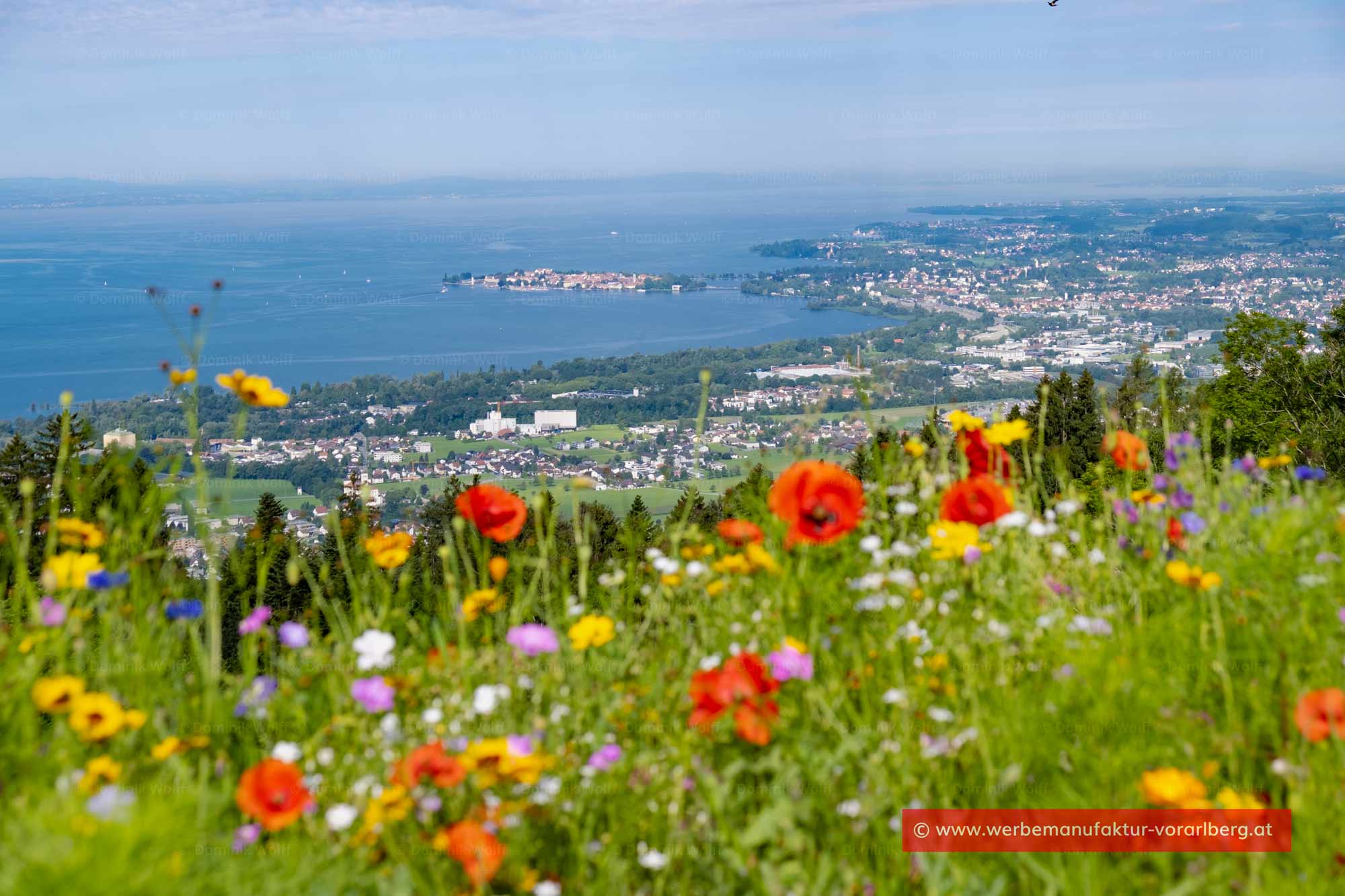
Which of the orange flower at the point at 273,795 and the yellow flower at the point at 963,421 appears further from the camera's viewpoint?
the yellow flower at the point at 963,421

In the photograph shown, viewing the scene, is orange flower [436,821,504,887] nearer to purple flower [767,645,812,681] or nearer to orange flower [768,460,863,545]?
purple flower [767,645,812,681]

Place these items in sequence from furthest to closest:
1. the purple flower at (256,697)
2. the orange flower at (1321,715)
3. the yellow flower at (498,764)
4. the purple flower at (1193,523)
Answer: the purple flower at (1193,523) → the purple flower at (256,697) → the yellow flower at (498,764) → the orange flower at (1321,715)

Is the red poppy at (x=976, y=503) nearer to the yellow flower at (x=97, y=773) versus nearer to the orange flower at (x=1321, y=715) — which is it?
the orange flower at (x=1321, y=715)

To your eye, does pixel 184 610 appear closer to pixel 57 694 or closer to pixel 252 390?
pixel 57 694

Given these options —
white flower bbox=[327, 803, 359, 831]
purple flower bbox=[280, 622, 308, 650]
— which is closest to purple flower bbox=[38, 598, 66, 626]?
purple flower bbox=[280, 622, 308, 650]

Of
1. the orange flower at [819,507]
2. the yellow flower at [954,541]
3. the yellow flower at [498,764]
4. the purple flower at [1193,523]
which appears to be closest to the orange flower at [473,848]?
the yellow flower at [498,764]
